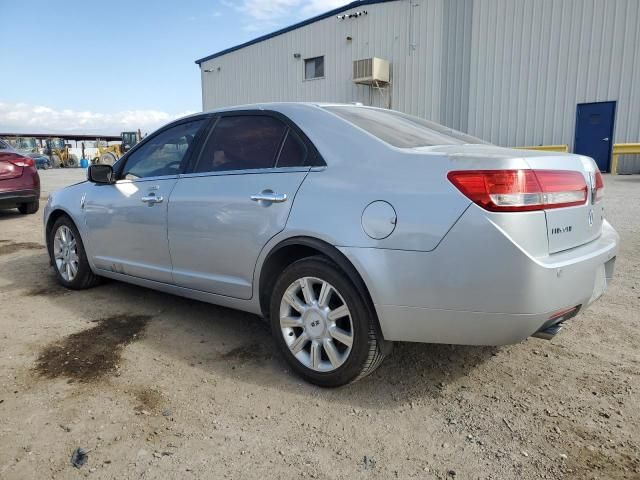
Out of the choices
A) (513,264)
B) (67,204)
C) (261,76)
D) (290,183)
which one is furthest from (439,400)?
(261,76)

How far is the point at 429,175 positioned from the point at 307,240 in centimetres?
74

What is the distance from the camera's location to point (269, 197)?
9.36 ft

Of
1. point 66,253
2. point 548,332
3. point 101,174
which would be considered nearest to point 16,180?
point 66,253

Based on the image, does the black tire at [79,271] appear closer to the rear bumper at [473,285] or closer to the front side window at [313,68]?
the rear bumper at [473,285]

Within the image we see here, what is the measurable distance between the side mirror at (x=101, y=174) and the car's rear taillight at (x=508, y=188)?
297cm

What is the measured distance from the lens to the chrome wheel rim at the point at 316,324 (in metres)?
2.61

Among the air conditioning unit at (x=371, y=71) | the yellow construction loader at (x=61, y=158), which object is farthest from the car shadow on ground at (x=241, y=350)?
the yellow construction loader at (x=61, y=158)

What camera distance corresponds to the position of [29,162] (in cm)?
912

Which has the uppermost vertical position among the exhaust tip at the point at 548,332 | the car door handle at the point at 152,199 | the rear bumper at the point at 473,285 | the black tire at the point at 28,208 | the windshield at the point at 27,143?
the windshield at the point at 27,143

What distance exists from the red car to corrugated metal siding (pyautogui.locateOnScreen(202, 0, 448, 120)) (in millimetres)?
13353

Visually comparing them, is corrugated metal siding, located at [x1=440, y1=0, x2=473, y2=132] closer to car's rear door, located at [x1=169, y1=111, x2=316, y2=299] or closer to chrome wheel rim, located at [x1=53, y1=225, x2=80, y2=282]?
chrome wheel rim, located at [x1=53, y1=225, x2=80, y2=282]

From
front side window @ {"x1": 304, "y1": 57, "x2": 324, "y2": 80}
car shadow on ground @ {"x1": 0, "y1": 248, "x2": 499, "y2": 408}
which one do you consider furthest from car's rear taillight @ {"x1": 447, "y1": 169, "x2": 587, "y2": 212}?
front side window @ {"x1": 304, "y1": 57, "x2": 324, "y2": 80}

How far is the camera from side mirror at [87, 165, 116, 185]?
4098 mm

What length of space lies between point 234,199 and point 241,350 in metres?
0.98
